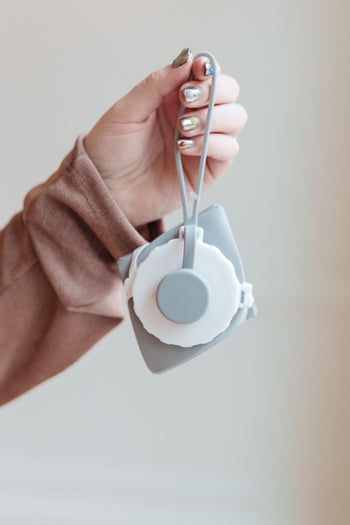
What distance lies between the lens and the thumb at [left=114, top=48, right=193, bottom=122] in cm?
39

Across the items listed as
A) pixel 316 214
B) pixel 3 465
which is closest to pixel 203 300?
pixel 316 214

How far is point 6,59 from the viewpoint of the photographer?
1.06m

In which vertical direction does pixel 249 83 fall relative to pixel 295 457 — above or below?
above

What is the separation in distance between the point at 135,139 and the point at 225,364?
0.68 meters

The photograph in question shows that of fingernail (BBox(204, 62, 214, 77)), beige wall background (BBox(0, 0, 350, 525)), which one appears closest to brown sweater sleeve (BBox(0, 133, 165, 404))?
fingernail (BBox(204, 62, 214, 77))

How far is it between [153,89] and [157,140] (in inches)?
2.8

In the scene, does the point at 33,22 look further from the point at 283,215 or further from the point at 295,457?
the point at 295,457

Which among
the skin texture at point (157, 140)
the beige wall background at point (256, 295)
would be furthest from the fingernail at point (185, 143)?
the beige wall background at point (256, 295)

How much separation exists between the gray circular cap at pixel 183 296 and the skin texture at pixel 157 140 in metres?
0.09

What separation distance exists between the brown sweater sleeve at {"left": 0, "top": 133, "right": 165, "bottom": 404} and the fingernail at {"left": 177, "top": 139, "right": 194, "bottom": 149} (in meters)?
0.08

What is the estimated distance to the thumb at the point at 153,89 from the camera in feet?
1.28

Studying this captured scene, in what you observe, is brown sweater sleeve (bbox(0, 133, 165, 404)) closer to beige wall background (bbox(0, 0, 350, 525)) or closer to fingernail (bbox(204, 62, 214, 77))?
fingernail (bbox(204, 62, 214, 77))

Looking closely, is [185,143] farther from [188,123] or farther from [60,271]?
[60,271]

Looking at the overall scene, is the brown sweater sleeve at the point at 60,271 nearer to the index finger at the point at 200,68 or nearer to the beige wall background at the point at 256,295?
the index finger at the point at 200,68
